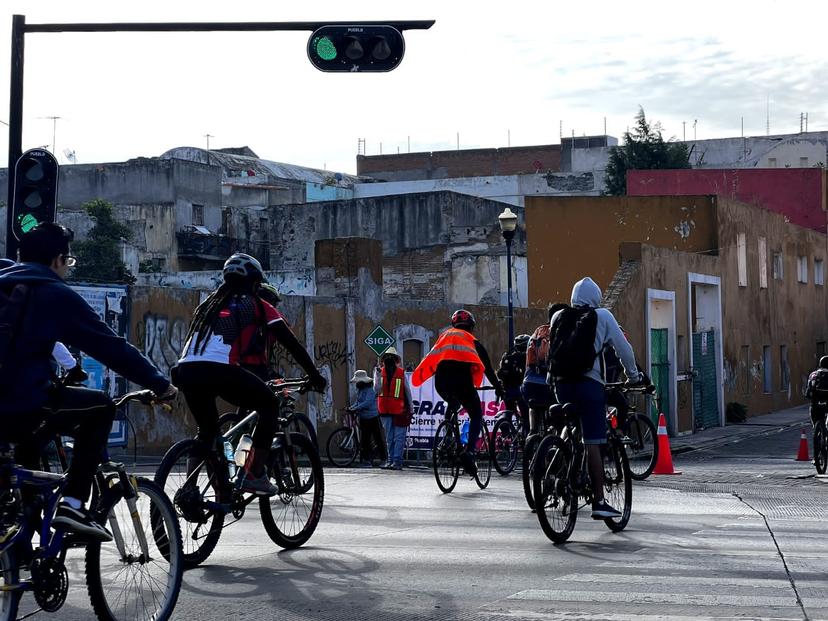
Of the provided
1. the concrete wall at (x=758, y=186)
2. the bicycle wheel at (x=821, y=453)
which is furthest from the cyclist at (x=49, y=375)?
the concrete wall at (x=758, y=186)

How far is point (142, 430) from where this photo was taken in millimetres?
21703

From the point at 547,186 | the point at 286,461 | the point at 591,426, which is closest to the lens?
the point at 286,461

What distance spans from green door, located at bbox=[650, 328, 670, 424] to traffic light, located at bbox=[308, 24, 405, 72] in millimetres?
16902

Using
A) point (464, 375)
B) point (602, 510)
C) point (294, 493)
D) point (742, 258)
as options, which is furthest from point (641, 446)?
point (742, 258)

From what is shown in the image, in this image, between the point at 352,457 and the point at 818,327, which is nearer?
the point at 352,457

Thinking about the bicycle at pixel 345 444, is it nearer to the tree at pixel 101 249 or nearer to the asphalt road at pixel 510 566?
the asphalt road at pixel 510 566

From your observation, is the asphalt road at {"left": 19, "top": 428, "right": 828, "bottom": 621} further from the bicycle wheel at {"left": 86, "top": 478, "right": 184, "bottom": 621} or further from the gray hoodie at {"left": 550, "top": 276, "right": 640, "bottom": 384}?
the gray hoodie at {"left": 550, "top": 276, "right": 640, "bottom": 384}

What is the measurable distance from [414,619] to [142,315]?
603 inches

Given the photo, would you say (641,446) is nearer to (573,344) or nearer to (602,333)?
(602,333)

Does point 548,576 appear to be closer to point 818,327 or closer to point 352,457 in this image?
point 352,457

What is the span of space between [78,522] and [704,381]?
97.5 ft

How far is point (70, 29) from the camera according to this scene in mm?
14461

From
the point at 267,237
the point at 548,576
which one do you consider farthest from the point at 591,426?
the point at 267,237

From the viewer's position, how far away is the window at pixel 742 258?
3816 cm
